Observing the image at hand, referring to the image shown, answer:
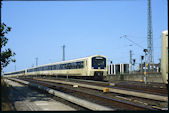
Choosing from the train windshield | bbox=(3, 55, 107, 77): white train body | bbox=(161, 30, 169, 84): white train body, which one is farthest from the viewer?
the train windshield

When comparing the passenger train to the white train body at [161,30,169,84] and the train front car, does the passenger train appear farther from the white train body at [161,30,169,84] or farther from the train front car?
the white train body at [161,30,169,84]

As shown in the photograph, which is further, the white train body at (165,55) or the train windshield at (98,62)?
the train windshield at (98,62)

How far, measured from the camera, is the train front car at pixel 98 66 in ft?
99.2

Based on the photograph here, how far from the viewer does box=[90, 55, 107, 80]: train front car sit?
30.2 meters

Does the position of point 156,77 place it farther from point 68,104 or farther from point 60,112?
point 60,112

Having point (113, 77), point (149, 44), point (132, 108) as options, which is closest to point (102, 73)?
point (113, 77)

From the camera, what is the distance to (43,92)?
16500mm

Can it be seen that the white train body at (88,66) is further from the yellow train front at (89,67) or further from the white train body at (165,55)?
the white train body at (165,55)

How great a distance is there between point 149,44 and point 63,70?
17855 mm

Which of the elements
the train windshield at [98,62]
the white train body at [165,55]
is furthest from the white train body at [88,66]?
the white train body at [165,55]

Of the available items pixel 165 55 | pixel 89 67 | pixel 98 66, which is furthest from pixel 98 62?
pixel 165 55

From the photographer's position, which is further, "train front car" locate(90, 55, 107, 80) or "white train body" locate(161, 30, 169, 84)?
"train front car" locate(90, 55, 107, 80)

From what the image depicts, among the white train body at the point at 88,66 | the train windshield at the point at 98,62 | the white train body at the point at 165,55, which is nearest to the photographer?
the white train body at the point at 165,55

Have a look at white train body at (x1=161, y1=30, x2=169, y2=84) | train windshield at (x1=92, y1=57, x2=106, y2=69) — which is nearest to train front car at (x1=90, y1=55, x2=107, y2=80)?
train windshield at (x1=92, y1=57, x2=106, y2=69)
